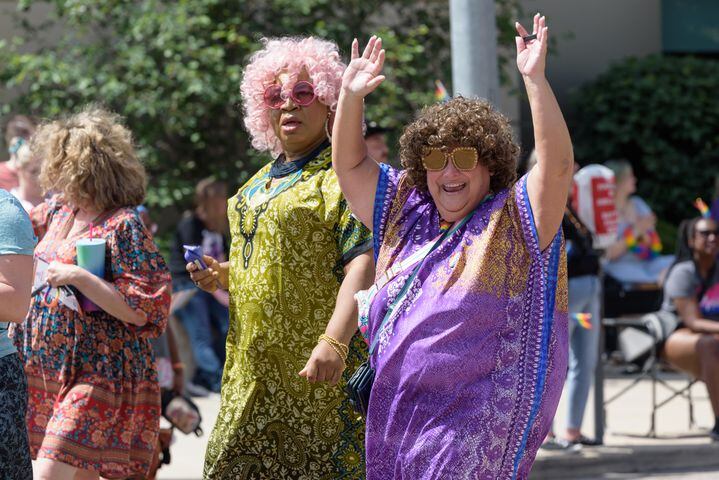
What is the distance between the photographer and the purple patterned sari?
3.84 metres

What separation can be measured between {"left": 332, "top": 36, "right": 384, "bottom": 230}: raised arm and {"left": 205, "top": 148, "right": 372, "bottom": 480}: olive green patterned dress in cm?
36

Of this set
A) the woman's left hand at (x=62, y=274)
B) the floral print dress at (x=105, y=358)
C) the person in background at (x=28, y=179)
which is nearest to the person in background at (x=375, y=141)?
the person in background at (x=28, y=179)

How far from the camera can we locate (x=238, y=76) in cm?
1041

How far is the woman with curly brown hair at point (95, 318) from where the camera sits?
4965 millimetres

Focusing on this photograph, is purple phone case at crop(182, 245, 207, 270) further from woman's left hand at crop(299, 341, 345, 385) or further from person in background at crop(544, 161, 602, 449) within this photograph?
person in background at crop(544, 161, 602, 449)

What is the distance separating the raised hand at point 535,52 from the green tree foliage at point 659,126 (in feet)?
36.2

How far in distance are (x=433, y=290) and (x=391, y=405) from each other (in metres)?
0.38

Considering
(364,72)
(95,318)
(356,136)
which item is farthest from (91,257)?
(364,72)

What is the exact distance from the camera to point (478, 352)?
3.85 m

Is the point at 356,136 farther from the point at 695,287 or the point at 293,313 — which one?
the point at 695,287

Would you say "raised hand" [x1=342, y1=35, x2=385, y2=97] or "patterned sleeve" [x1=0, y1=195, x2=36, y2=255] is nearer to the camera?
"patterned sleeve" [x1=0, y1=195, x2=36, y2=255]

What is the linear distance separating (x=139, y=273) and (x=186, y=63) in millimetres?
5753

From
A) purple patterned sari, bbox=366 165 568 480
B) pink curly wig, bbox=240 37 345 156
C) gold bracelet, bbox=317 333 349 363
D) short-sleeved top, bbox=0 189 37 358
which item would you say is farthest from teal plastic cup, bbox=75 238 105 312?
purple patterned sari, bbox=366 165 568 480

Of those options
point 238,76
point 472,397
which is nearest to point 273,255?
point 472,397
